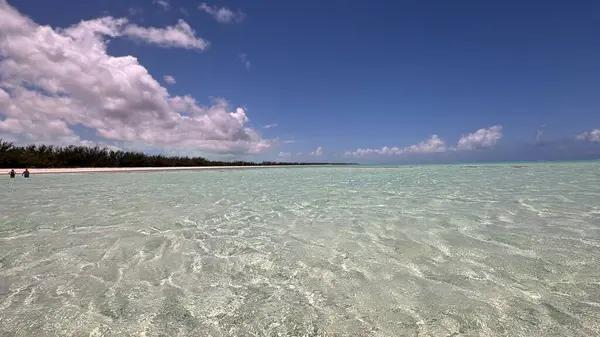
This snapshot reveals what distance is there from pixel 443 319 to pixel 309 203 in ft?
24.8

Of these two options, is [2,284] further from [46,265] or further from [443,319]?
[443,319]

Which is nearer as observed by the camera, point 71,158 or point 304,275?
point 304,275

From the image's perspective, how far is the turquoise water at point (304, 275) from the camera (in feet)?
9.34

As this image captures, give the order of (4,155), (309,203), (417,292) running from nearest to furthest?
(417,292)
(309,203)
(4,155)

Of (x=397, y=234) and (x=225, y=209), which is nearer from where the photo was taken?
(x=397, y=234)

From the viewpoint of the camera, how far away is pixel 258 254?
195 inches

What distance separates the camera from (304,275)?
4047mm

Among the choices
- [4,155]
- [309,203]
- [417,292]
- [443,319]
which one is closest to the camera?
[443,319]

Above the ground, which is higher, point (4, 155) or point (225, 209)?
point (4, 155)

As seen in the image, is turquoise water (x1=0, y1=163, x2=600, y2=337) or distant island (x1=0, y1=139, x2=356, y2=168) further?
distant island (x1=0, y1=139, x2=356, y2=168)

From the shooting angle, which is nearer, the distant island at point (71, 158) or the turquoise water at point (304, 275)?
the turquoise water at point (304, 275)

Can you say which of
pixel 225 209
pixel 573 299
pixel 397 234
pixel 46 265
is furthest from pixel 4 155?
pixel 573 299

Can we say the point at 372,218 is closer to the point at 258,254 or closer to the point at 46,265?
the point at 258,254

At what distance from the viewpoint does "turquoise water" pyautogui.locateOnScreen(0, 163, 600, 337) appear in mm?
2846
